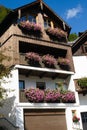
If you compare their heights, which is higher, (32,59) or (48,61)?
(32,59)

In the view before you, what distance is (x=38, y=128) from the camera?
829 inches

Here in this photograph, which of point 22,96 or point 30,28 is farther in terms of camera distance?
point 30,28

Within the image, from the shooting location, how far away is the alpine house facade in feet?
69.1

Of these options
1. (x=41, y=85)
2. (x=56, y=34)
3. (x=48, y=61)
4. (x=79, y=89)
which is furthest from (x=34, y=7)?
(x=79, y=89)

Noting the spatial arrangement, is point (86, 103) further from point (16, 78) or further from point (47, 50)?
point (16, 78)

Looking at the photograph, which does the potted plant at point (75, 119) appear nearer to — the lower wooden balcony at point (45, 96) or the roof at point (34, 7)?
the lower wooden balcony at point (45, 96)

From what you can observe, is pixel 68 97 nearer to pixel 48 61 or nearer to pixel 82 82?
pixel 82 82

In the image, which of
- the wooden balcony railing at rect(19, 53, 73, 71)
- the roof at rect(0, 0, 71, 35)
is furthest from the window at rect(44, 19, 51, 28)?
the wooden balcony railing at rect(19, 53, 73, 71)

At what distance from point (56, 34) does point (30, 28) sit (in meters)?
3.25

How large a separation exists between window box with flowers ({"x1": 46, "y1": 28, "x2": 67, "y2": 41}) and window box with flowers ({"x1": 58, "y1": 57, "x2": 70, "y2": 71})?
2.57m

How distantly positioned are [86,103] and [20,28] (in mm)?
11053

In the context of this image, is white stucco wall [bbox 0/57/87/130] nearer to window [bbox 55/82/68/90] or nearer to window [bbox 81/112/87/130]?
window [bbox 55/82/68/90]

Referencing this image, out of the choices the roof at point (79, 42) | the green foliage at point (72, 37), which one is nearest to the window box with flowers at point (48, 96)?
the roof at point (79, 42)

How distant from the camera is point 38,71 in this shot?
76.6ft
